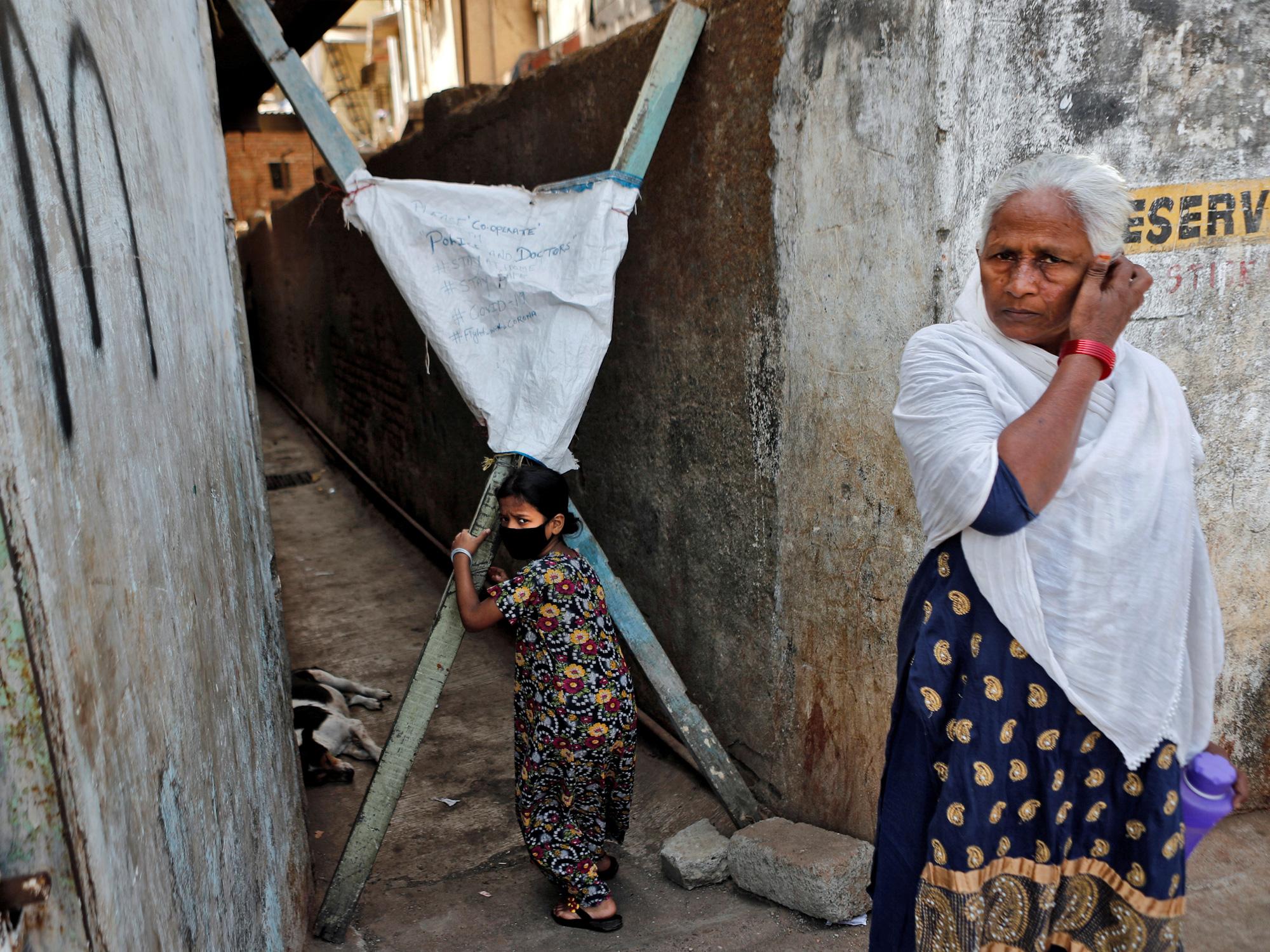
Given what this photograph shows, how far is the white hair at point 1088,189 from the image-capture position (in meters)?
1.49

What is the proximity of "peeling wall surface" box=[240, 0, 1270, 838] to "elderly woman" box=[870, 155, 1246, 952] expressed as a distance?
0.83 m

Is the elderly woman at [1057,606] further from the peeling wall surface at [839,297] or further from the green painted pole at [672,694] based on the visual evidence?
the green painted pole at [672,694]

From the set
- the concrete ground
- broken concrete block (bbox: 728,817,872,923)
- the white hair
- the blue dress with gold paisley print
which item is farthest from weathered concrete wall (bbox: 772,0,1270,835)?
the blue dress with gold paisley print

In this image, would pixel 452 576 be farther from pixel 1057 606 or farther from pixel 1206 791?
pixel 1206 791

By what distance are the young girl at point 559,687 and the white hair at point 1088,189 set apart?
4.75ft

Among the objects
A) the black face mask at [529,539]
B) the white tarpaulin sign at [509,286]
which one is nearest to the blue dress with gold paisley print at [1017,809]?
the black face mask at [529,539]

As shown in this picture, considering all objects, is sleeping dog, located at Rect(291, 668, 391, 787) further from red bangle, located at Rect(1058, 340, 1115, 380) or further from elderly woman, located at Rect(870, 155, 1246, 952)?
red bangle, located at Rect(1058, 340, 1115, 380)

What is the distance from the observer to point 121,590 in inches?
51.3

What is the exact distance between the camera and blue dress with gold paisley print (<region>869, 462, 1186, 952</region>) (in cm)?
152

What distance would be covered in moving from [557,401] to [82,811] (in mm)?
A: 1736

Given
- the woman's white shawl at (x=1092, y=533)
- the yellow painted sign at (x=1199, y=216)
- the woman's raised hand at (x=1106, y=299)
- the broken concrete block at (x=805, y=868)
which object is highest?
the yellow painted sign at (x=1199, y=216)

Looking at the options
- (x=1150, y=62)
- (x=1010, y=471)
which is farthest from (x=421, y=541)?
(x=1010, y=471)

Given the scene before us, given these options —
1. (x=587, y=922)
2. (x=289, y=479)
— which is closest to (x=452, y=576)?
(x=587, y=922)

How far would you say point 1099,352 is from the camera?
4.79 feet
